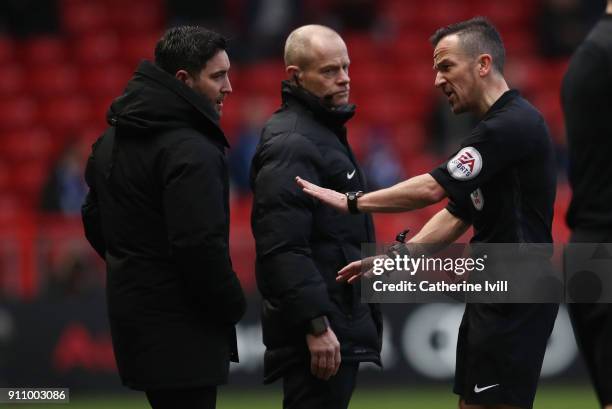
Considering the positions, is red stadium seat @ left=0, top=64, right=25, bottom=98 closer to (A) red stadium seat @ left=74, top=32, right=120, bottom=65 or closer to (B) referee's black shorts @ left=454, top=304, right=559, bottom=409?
(A) red stadium seat @ left=74, top=32, right=120, bottom=65

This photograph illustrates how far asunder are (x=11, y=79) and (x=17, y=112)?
608mm


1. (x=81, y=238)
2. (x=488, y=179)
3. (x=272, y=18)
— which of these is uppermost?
(x=272, y=18)

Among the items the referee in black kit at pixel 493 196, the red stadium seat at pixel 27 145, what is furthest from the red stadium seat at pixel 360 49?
the referee in black kit at pixel 493 196

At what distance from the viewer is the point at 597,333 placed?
173 inches

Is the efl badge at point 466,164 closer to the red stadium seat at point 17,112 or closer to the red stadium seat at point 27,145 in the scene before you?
the red stadium seat at point 27,145

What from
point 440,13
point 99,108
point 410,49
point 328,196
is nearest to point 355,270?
point 328,196

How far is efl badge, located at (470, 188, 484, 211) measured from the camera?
5.06 metres

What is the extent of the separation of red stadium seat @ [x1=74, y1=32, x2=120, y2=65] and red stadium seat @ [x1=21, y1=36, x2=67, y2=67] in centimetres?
22

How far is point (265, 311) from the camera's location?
213 inches

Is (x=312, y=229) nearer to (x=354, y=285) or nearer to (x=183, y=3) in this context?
(x=354, y=285)

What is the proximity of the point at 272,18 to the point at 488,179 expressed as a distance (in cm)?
1032

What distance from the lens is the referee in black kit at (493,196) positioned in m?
4.94

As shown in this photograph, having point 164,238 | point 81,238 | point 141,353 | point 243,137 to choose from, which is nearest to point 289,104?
point 164,238

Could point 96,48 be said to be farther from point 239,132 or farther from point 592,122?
point 592,122
